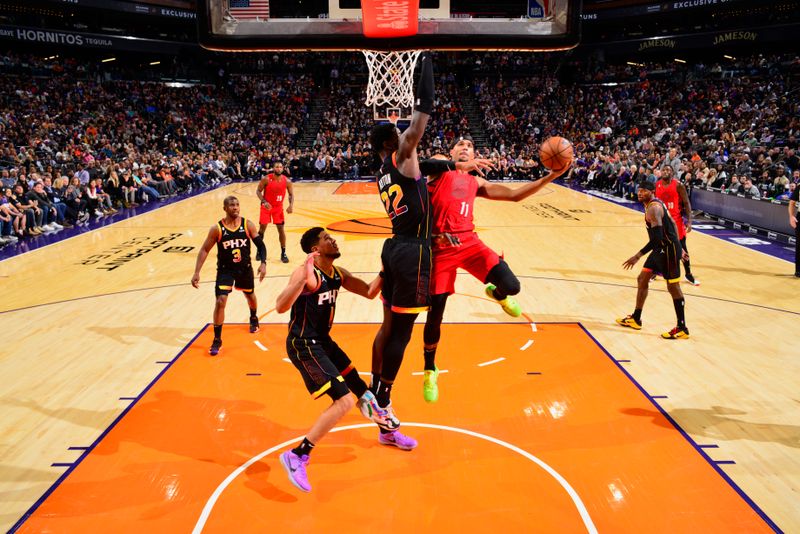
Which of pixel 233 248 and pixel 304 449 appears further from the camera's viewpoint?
pixel 233 248

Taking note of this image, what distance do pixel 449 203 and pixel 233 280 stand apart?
3011 mm

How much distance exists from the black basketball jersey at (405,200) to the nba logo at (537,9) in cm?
491

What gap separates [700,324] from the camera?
739 cm

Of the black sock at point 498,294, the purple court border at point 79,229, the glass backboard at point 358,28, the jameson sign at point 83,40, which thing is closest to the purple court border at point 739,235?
the glass backboard at point 358,28

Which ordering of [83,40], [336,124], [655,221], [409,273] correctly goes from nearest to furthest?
[409,273], [655,221], [83,40], [336,124]

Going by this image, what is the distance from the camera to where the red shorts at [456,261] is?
459cm

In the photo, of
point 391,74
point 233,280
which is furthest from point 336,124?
point 233,280

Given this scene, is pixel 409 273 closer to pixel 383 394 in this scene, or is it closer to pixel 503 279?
pixel 503 279

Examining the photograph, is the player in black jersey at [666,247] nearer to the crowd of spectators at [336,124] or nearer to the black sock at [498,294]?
the black sock at [498,294]

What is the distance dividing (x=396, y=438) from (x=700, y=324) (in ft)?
15.6

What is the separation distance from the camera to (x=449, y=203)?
185 inches

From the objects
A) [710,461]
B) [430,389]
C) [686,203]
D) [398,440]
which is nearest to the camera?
[710,461]

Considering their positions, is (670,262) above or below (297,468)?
above

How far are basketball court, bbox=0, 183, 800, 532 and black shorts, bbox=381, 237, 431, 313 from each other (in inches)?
44.4
